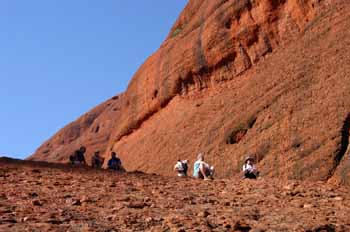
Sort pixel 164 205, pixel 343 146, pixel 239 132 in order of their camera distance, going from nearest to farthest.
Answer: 1. pixel 164 205
2. pixel 343 146
3. pixel 239 132

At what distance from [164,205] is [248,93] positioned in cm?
1699

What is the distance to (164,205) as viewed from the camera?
42.3 ft

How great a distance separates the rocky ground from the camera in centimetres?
1092

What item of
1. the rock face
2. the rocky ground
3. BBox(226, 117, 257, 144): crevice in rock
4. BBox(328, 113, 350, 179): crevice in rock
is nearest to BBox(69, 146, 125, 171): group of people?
the rock face

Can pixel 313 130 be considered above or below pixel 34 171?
above

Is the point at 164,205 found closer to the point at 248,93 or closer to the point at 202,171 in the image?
the point at 202,171

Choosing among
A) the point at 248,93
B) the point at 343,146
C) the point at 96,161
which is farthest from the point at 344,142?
the point at 96,161

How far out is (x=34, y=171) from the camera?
1861cm

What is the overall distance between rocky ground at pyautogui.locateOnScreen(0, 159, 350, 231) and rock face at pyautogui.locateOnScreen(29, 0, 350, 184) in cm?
493

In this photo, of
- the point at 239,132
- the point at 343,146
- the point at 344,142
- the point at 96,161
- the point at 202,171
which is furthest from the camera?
the point at 96,161

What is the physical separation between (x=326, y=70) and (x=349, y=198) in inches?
431

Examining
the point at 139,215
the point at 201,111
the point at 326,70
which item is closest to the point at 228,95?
the point at 201,111

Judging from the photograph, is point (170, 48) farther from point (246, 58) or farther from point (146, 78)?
point (246, 58)

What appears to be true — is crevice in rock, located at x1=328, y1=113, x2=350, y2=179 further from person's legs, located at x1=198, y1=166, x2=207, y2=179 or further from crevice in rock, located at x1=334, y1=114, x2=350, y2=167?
person's legs, located at x1=198, y1=166, x2=207, y2=179
